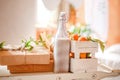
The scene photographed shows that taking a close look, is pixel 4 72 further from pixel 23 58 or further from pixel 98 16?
pixel 98 16

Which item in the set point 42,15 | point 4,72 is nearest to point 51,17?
point 42,15

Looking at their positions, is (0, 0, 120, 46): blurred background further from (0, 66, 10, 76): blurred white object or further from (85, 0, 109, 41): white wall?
(0, 66, 10, 76): blurred white object

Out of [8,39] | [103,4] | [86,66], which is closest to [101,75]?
[86,66]

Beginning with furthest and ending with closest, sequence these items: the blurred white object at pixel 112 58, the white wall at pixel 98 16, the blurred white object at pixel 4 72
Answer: the white wall at pixel 98 16 → the blurred white object at pixel 112 58 → the blurred white object at pixel 4 72

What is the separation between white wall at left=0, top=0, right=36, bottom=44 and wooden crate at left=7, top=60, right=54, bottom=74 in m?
0.55

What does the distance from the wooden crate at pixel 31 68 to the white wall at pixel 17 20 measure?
0.55 metres

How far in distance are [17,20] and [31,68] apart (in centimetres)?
60

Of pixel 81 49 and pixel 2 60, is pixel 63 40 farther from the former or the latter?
pixel 2 60

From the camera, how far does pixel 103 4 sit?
2.96 metres

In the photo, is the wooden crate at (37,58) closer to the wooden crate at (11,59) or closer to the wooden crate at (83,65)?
the wooden crate at (11,59)

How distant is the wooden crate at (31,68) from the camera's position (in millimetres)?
1111

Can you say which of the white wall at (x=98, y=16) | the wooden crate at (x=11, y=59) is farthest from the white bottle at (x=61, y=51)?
the white wall at (x=98, y=16)

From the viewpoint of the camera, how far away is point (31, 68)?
114 cm

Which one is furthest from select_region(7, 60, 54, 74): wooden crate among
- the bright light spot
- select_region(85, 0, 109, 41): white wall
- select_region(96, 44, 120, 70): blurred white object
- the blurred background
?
select_region(85, 0, 109, 41): white wall
